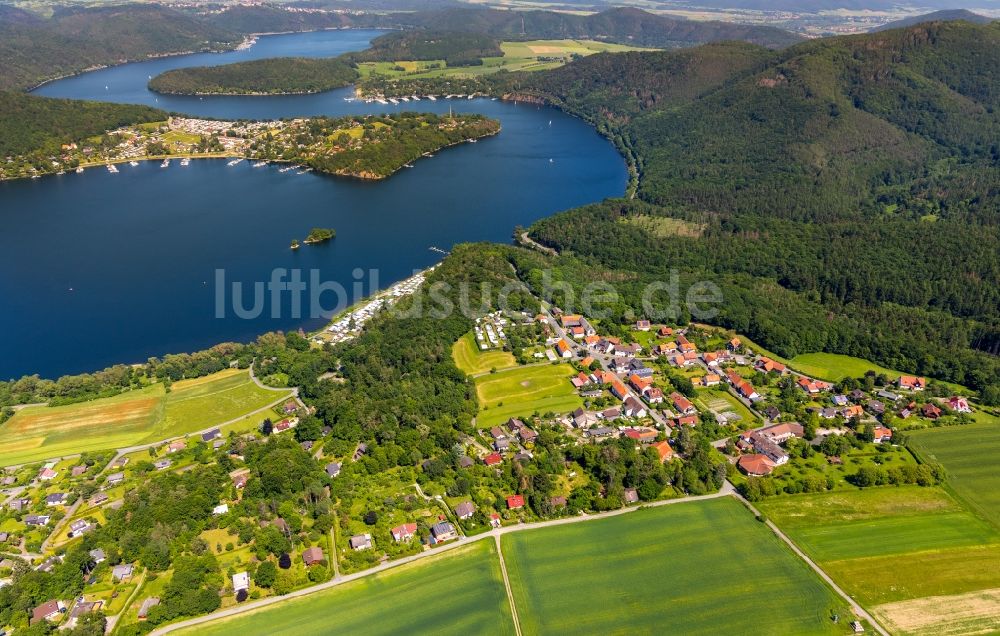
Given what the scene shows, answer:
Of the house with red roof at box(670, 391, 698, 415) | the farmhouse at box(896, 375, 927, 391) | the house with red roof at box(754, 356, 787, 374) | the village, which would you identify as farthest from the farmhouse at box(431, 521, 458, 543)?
the farmhouse at box(896, 375, 927, 391)

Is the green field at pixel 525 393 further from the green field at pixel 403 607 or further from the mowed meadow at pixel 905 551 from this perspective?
the mowed meadow at pixel 905 551

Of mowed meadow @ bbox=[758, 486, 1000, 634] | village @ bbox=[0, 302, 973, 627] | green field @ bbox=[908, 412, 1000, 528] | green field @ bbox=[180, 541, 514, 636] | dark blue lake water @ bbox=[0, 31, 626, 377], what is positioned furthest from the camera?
dark blue lake water @ bbox=[0, 31, 626, 377]

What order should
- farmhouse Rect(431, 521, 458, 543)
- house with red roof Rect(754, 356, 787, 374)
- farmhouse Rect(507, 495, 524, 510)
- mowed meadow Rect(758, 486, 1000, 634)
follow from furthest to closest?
house with red roof Rect(754, 356, 787, 374) → farmhouse Rect(507, 495, 524, 510) → farmhouse Rect(431, 521, 458, 543) → mowed meadow Rect(758, 486, 1000, 634)

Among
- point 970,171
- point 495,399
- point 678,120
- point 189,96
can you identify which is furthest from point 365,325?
point 189,96

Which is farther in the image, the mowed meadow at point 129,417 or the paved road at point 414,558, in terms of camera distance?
the mowed meadow at point 129,417

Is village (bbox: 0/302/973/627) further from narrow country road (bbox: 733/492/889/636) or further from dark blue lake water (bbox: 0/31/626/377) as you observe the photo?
dark blue lake water (bbox: 0/31/626/377)

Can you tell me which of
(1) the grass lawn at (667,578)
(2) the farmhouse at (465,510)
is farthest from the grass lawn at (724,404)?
(2) the farmhouse at (465,510)

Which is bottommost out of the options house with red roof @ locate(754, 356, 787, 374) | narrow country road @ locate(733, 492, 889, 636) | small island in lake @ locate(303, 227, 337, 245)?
narrow country road @ locate(733, 492, 889, 636)

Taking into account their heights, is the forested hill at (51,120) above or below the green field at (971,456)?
above
